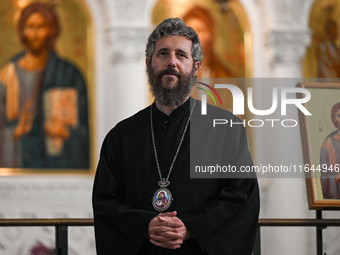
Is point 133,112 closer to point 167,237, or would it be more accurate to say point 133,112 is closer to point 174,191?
point 174,191

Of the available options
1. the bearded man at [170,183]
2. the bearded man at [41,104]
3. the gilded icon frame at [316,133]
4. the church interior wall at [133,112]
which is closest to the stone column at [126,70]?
the church interior wall at [133,112]

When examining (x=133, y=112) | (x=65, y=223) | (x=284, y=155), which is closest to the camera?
(x=65, y=223)

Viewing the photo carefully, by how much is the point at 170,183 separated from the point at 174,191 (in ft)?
0.15

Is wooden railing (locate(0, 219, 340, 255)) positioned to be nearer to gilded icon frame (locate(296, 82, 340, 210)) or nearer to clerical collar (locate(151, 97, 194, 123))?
gilded icon frame (locate(296, 82, 340, 210))

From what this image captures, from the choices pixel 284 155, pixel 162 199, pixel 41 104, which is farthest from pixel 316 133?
pixel 41 104

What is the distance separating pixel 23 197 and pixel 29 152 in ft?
1.84

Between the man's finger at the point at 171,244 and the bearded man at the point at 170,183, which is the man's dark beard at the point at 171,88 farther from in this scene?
the man's finger at the point at 171,244

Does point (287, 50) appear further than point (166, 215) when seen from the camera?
Yes

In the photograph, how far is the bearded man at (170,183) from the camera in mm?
A: 2350

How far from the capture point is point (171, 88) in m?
2.57

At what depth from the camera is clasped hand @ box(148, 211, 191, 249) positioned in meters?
2.29

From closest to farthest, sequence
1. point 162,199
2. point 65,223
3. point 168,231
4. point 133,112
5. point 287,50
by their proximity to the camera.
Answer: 1. point 168,231
2. point 162,199
3. point 65,223
4. point 133,112
5. point 287,50

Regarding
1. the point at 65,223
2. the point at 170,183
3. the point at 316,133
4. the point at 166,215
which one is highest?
the point at 316,133

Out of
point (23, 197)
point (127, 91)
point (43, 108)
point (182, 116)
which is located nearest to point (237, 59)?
point (127, 91)
